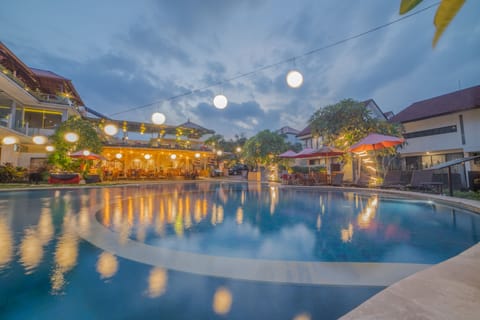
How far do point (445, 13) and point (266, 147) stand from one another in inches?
697

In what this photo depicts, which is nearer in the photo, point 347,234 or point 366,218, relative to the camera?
point 347,234

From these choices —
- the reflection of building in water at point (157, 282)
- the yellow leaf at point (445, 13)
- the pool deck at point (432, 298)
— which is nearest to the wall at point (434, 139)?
the pool deck at point (432, 298)

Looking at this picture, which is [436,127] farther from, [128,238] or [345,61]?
[128,238]

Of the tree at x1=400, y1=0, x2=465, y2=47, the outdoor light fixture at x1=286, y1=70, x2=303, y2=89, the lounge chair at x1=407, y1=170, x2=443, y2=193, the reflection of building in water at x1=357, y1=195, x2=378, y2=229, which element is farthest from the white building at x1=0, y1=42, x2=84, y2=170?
the lounge chair at x1=407, y1=170, x2=443, y2=193

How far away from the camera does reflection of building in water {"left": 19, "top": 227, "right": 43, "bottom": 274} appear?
263 cm

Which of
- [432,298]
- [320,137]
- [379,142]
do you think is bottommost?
[432,298]

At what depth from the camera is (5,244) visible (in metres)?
3.32

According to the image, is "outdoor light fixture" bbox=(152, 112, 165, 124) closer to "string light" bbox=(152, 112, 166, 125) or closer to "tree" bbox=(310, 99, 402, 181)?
"string light" bbox=(152, 112, 166, 125)

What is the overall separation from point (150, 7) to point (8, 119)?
13125 millimetres

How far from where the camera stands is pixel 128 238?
3693 mm

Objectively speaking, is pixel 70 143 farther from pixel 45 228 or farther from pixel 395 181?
pixel 395 181

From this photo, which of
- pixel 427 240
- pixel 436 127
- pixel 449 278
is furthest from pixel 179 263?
pixel 436 127

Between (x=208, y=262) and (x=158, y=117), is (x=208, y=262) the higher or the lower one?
the lower one

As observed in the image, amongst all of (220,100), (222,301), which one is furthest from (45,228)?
(220,100)
